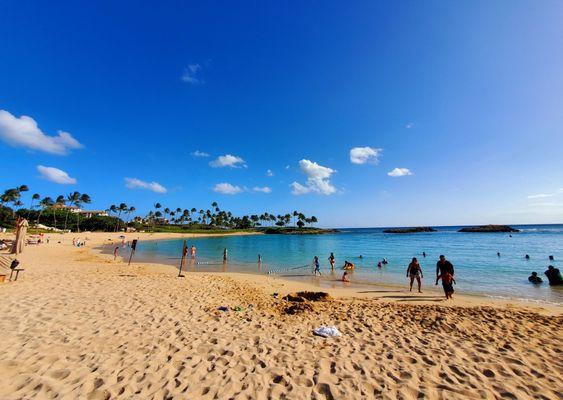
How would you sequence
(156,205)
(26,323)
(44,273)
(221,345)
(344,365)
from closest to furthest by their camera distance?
(344,365) → (221,345) → (26,323) → (44,273) → (156,205)

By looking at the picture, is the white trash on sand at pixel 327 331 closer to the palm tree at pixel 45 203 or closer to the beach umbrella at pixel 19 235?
the beach umbrella at pixel 19 235

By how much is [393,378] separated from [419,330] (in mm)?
3147

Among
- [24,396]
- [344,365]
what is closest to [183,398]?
[24,396]

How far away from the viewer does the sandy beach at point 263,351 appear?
4.41 metres

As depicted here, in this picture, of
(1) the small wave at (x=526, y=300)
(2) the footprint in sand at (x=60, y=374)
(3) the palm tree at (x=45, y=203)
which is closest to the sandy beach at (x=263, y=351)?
(2) the footprint in sand at (x=60, y=374)

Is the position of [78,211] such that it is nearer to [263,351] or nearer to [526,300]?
[263,351]

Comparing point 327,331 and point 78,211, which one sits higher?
point 78,211

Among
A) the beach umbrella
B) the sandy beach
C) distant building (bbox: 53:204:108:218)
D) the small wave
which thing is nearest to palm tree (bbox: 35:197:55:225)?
distant building (bbox: 53:204:108:218)

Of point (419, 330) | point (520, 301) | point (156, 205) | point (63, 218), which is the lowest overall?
point (520, 301)

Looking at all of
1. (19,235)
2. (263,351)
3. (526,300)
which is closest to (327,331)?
(263,351)

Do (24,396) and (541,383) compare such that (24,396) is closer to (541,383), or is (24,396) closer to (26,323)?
(26,323)

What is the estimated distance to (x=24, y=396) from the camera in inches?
161

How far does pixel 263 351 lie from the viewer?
19.1 ft

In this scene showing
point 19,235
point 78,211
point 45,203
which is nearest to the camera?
point 19,235
